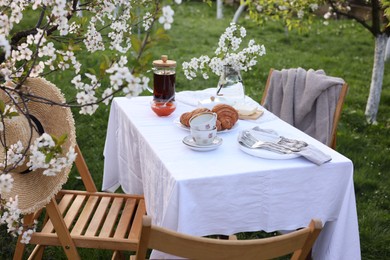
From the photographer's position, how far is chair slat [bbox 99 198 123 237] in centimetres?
236

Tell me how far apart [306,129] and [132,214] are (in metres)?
1.46

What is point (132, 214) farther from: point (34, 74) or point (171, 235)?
point (171, 235)

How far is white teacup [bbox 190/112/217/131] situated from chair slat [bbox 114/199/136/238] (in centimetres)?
61

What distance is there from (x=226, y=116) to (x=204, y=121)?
25cm

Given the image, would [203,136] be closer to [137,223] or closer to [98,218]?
[137,223]

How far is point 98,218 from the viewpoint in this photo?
2.50 m

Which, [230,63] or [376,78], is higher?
[230,63]

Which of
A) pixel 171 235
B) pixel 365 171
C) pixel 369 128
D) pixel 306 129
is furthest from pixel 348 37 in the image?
pixel 171 235

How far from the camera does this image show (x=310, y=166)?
2100 millimetres

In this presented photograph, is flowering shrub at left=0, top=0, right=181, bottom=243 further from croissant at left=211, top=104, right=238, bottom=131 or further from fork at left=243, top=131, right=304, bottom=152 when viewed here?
fork at left=243, top=131, right=304, bottom=152

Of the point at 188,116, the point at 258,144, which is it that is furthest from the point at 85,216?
the point at 258,144

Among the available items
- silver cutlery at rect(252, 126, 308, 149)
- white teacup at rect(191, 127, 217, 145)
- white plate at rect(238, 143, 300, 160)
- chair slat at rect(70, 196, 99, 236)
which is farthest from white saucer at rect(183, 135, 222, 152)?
chair slat at rect(70, 196, 99, 236)

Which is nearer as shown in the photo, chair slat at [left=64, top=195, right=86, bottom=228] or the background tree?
chair slat at [left=64, top=195, right=86, bottom=228]

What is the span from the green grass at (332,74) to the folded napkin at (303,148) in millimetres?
617
